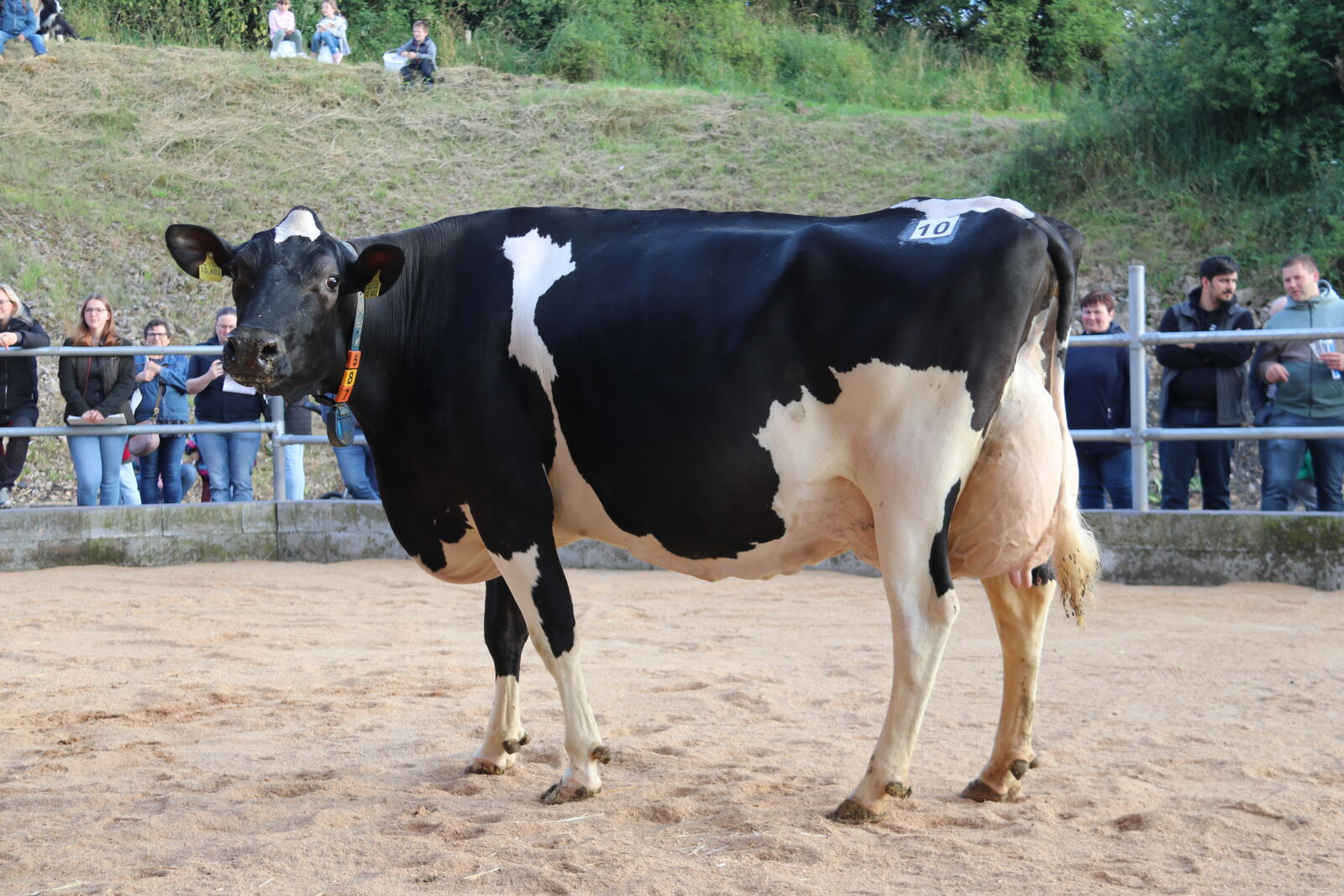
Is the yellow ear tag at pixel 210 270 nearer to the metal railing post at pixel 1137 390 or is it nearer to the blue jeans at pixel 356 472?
the blue jeans at pixel 356 472

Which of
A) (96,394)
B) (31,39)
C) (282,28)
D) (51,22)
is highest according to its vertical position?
(51,22)

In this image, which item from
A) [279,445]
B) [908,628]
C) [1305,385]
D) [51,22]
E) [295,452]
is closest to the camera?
[908,628]

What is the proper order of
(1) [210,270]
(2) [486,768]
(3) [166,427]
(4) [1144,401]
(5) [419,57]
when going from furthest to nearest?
1. (5) [419,57]
2. (3) [166,427]
3. (4) [1144,401]
4. (2) [486,768]
5. (1) [210,270]

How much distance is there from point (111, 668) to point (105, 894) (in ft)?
11.0

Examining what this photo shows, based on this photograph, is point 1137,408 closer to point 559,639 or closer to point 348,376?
point 559,639

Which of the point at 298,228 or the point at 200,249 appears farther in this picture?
the point at 200,249

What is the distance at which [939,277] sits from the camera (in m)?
3.75

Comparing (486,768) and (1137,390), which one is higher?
(1137,390)

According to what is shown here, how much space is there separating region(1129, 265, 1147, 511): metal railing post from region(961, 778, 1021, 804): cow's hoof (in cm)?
467

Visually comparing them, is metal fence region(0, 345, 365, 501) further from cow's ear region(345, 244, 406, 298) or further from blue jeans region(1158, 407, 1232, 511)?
blue jeans region(1158, 407, 1232, 511)

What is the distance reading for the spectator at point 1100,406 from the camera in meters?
8.83

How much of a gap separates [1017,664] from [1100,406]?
5079 mm

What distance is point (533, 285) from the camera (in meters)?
4.23

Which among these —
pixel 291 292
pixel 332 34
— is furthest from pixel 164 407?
pixel 332 34
